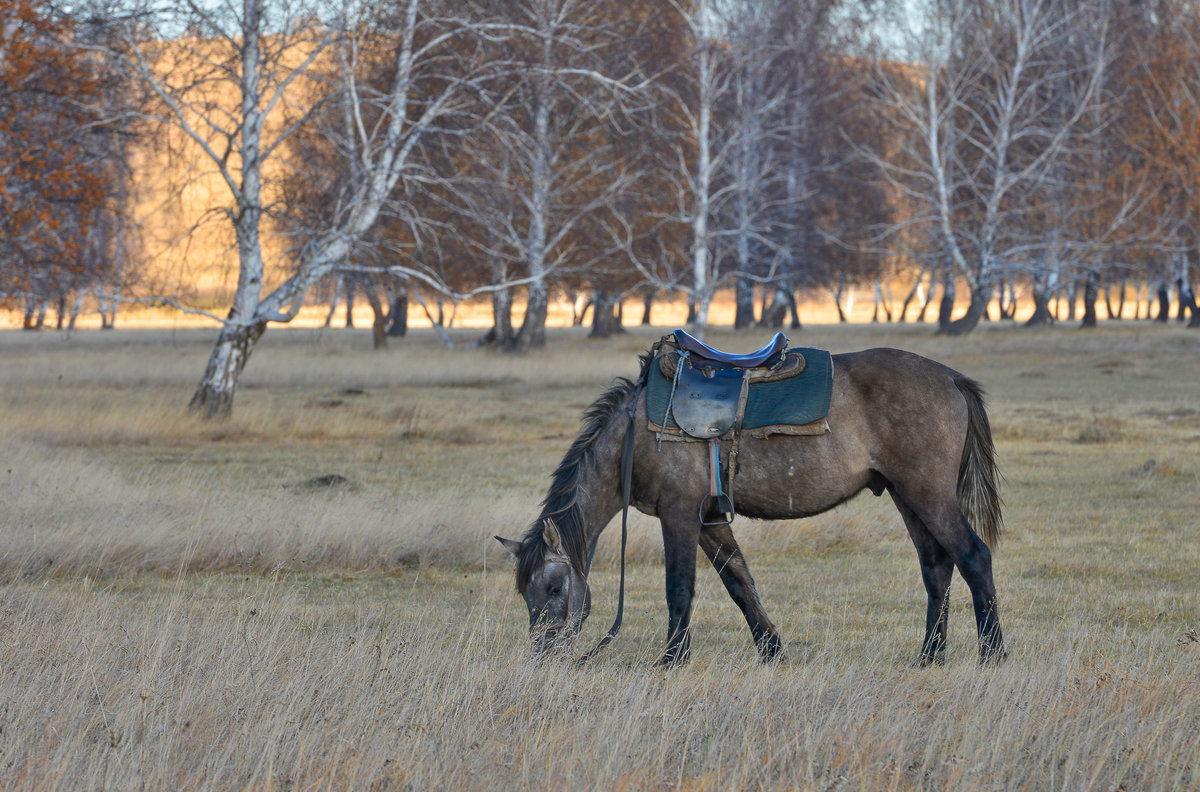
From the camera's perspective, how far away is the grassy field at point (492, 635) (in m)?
4.23

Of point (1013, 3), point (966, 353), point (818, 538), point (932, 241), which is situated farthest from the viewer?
point (932, 241)

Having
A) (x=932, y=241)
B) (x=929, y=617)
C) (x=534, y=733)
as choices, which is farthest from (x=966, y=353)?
(x=534, y=733)

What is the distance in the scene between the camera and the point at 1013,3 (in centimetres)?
3809

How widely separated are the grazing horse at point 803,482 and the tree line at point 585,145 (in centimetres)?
1095

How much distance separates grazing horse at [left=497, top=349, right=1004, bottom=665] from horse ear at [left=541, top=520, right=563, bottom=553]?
0.01 metres

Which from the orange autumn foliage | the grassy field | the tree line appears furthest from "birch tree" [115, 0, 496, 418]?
the grassy field

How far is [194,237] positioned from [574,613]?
13.7 m

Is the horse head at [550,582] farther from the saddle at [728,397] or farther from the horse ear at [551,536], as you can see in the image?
the saddle at [728,397]

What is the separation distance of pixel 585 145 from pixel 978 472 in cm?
2967

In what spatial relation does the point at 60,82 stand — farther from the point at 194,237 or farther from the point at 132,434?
the point at 132,434

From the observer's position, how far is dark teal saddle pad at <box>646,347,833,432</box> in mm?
6145

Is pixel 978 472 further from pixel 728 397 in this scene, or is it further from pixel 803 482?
pixel 728 397

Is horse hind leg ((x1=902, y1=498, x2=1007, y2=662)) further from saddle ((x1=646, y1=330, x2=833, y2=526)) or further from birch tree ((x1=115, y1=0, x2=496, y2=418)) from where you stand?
birch tree ((x1=115, y1=0, x2=496, y2=418))

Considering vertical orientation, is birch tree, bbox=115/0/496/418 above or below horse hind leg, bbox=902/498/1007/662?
above
